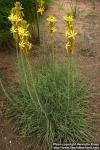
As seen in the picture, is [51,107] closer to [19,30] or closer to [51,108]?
[51,108]

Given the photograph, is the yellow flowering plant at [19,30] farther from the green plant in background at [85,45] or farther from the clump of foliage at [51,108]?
the green plant in background at [85,45]

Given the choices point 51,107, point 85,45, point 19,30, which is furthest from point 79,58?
point 19,30

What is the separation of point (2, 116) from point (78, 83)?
0.87 meters

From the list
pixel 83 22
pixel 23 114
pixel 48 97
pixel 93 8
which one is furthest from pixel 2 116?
pixel 93 8

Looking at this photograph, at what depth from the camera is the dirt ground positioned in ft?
11.6

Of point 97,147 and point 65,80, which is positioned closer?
point 97,147

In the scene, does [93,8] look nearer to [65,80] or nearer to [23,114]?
[65,80]

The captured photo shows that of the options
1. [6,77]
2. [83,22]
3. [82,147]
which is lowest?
[82,147]

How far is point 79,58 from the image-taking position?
4652 millimetres

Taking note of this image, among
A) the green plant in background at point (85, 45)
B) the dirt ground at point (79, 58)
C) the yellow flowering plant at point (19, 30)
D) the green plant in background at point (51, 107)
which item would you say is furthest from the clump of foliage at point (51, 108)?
the green plant in background at point (85, 45)

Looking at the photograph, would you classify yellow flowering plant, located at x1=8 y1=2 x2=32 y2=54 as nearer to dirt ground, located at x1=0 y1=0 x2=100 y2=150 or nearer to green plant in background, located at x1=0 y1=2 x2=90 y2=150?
green plant in background, located at x1=0 y1=2 x2=90 y2=150

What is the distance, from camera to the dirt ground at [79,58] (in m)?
3.55

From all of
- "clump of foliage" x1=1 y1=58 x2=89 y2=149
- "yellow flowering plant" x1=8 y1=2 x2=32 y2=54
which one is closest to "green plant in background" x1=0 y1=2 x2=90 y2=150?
"clump of foliage" x1=1 y1=58 x2=89 y2=149

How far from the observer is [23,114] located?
3.62m
